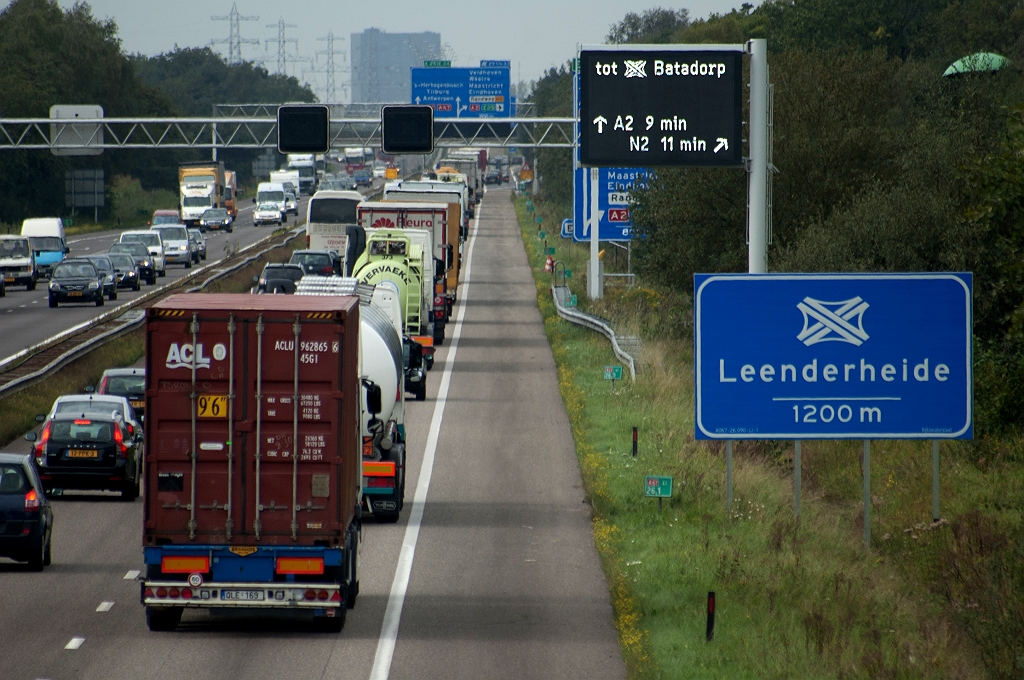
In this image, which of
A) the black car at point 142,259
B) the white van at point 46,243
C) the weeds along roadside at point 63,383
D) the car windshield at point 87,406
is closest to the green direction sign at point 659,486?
the car windshield at point 87,406

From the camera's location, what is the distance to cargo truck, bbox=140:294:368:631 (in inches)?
560

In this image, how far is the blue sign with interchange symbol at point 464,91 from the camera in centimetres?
7050

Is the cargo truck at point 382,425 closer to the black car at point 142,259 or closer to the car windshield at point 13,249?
the car windshield at point 13,249

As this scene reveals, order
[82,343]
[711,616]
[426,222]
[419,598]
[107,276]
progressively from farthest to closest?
[107,276] < [426,222] < [82,343] < [419,598] < [711,616]

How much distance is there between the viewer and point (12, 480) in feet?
57.0

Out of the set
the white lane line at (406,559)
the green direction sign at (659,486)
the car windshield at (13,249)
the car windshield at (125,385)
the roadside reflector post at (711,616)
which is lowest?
the white lane line at (406,559)

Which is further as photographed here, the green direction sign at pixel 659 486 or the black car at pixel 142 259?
the black car at pixel 142 259

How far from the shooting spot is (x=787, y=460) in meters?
25.5

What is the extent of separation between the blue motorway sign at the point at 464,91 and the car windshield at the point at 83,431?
162 ft

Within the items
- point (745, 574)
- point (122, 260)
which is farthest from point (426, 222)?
point (745, 574)

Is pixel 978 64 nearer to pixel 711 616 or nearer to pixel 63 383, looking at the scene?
pixel 63 383

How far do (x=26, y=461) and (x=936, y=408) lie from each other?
1058cm

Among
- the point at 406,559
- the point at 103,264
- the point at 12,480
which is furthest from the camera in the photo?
the point at 103,264

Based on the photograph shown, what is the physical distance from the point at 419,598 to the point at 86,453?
8.13 metres
